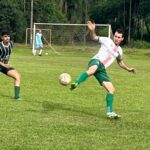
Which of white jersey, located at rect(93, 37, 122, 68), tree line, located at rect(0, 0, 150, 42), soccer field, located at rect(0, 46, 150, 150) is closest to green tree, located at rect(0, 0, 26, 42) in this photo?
tree line, located at rect(0, 0, 150, 42)

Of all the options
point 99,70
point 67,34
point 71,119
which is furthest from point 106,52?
point 67,34

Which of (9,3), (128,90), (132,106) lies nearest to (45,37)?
(9,3)

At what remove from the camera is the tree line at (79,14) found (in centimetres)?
6506

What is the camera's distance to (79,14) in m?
80.6

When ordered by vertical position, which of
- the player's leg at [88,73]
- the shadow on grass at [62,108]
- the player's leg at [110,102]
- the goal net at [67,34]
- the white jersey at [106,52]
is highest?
the white jersey at [106,52]

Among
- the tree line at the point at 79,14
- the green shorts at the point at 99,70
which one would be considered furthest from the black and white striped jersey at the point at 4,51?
the tree line at the point at 79,14

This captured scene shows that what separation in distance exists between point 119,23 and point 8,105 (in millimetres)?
64850

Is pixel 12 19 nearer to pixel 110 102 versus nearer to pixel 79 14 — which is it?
pixel 79 14

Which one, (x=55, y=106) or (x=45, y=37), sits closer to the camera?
(x=55, y=106)

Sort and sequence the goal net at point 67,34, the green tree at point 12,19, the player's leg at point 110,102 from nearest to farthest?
the player's leg at point 110,102 < the goal net at point 67,34 < the green tree at point 12,19

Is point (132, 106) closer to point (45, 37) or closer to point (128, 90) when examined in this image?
point (128, 90)

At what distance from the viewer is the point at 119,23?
7606cm

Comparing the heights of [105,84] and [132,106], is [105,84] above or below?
above

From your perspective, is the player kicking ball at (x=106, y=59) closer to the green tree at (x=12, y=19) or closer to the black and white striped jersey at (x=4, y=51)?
the black and white striped jersey at (x=4, y=51)
